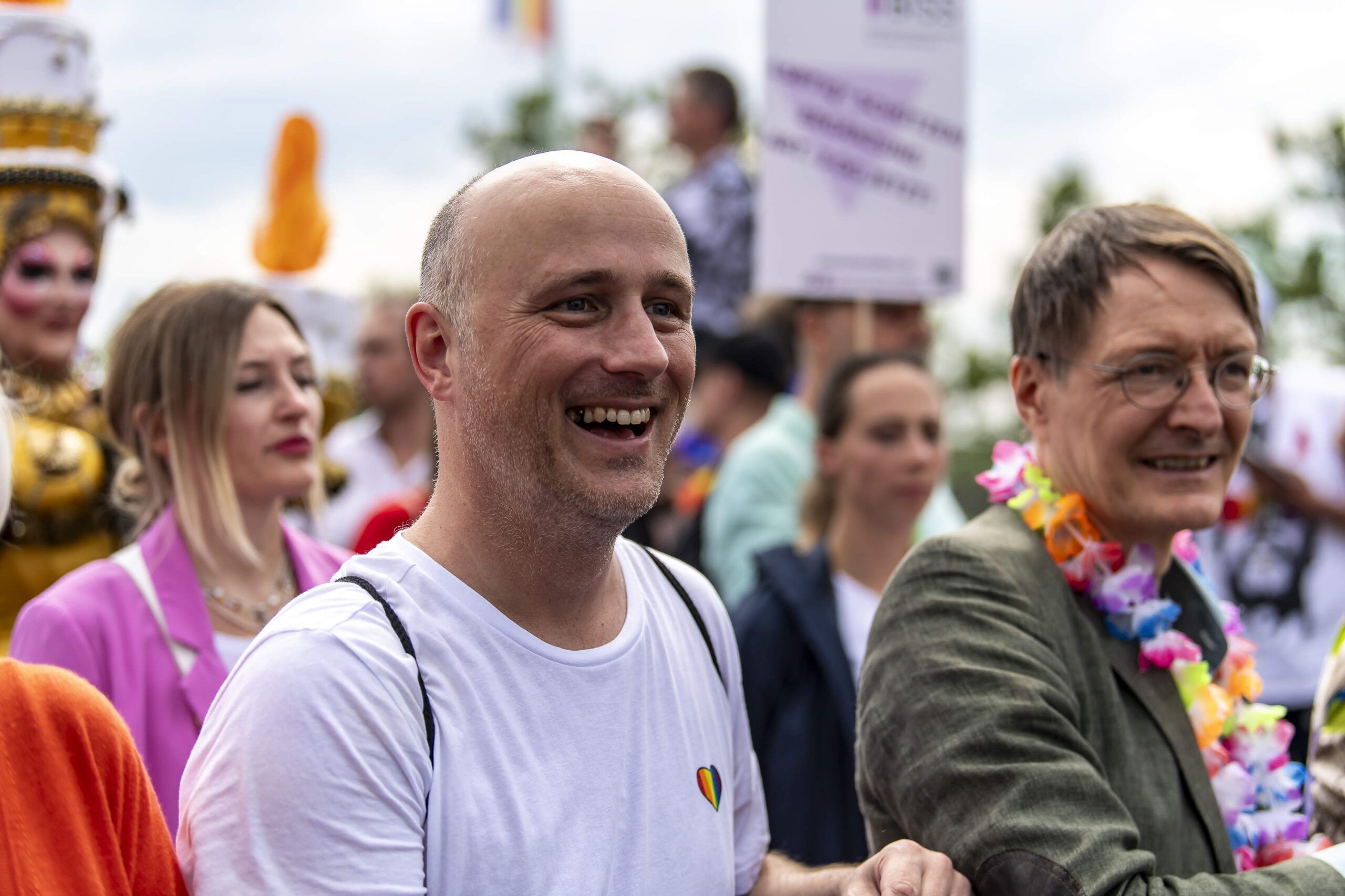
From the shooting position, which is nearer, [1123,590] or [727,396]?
[1123,590]

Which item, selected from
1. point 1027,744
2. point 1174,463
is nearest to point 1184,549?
point 1174,463

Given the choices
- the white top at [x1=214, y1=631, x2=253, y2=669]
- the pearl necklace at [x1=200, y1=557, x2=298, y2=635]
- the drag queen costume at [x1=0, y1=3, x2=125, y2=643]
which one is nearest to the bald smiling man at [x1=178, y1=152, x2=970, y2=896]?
the white top at [x1=214, y1=631, x2=253, y2=669]

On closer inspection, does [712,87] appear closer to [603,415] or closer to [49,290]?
[49,290]

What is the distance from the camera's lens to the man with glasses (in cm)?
194

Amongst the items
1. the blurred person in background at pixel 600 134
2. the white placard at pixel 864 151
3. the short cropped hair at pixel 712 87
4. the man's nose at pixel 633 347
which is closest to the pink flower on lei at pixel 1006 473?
the man's nose at pixel 633 347

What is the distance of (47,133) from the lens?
14.4 ft

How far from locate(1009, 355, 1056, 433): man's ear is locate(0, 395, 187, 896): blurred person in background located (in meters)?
1.71

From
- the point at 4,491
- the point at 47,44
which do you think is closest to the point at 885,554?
the point at 4,491

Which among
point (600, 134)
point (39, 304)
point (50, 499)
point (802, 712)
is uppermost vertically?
point (600, 134)

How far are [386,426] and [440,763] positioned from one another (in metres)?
5.88

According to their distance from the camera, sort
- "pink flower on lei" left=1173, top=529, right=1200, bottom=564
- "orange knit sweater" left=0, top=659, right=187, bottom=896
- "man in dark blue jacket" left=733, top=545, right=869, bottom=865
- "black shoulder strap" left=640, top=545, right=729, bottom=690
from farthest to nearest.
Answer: "man in dark blue jacket" left=733, top=545, right=869, bottom=865 → "pink flower on lei" left=1173, top=529, right=1200, bottom=564 → "black shoulder strap" left=640, top=545, right=729, bottom=690 → "orange knit sweater" left=0, top=659, right=187, bottom=896

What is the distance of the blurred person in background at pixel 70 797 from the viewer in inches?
58.3

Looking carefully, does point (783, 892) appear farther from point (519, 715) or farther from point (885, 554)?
point (885, 554)

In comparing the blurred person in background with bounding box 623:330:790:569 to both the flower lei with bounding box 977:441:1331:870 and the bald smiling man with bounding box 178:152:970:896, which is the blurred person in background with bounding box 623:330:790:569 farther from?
the bald smiling man with bounding box 178:152:970:896
